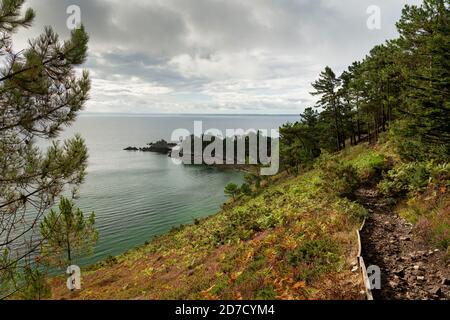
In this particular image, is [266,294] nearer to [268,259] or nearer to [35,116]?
[268,259]

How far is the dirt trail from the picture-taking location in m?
7.46

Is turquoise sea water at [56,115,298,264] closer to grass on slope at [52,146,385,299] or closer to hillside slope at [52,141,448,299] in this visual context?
hillside slope at [52,141,448,299]

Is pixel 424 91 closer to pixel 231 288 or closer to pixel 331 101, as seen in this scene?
pixel 231 288

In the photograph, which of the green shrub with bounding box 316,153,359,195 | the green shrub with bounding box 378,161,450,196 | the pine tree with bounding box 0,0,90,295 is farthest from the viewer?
the green shrub with bounding box 316,153,359,195

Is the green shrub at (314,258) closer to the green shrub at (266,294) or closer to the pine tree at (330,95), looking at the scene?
the green shrub at (266,294)

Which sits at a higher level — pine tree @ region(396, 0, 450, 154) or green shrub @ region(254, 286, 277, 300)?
pine tree @ region(396, 0, 450, 154)

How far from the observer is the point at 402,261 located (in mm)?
9227

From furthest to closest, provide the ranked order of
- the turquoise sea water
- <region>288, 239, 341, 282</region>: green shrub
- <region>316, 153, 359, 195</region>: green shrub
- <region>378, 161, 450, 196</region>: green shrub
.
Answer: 1. the turquoise sea water
2. <region>316, 153, 359, 195</region>: green shrub
3. <region>378, 161, 450, 196</region>: green shrub
4. <region>288, 239, 341, 282</region>: green shrub

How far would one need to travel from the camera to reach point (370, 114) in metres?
39.5

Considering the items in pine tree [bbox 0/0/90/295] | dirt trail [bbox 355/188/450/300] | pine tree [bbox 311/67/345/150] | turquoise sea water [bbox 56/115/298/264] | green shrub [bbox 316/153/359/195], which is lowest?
turquoise sea water [bbox 56/115/298/264]

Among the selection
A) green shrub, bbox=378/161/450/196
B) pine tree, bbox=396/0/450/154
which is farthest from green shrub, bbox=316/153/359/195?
pine tree, bbox=396/0/450/154

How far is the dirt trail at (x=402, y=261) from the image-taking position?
24.5ft

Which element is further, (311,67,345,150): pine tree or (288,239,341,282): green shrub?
(311,67,345,150): pine tree
